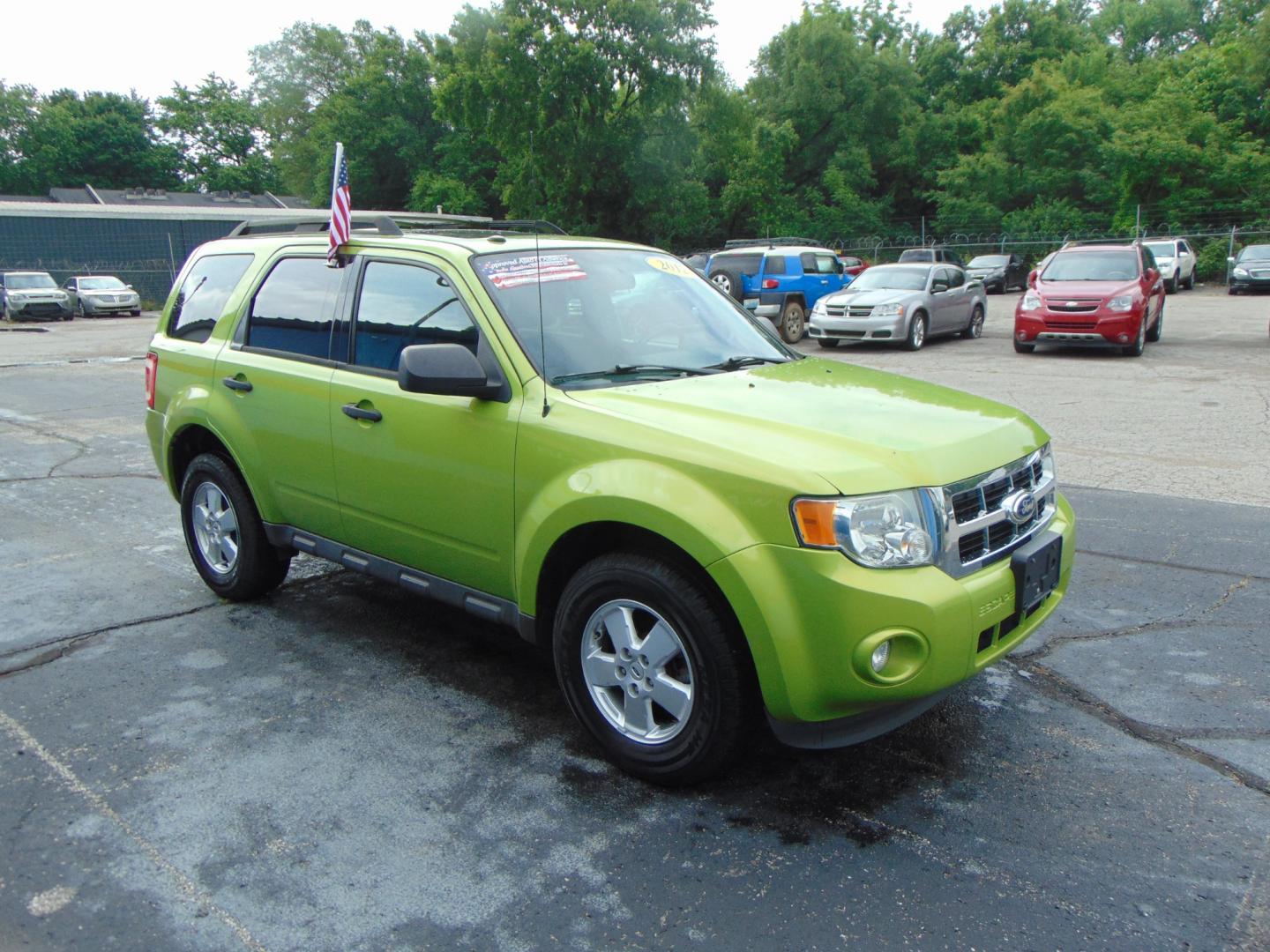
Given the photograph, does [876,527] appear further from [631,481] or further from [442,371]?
[442,371]

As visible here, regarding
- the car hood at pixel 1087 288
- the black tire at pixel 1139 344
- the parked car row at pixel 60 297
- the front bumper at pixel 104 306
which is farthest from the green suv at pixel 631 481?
the front bumper at pixel 104 306

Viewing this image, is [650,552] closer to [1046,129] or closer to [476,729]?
[476,729]

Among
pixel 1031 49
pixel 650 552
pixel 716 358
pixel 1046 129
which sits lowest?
pixel 650 552

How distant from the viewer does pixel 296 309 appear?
4766mm

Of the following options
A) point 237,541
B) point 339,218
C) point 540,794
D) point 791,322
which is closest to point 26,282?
point 791,322

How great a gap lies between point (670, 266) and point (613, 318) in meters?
0.72

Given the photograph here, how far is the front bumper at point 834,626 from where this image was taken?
295 centimetres

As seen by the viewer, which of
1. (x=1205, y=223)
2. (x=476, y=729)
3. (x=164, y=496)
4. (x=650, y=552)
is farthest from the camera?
(x=1205, y=223)

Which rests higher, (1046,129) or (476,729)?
(1046,129)

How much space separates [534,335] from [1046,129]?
47794mm

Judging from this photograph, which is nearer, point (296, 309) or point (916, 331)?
point (296, 309)

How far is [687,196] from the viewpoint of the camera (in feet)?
161

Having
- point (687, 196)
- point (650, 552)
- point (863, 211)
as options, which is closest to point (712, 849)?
point (650, 552)

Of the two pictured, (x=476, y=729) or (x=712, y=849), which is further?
(x=476, y=729)
